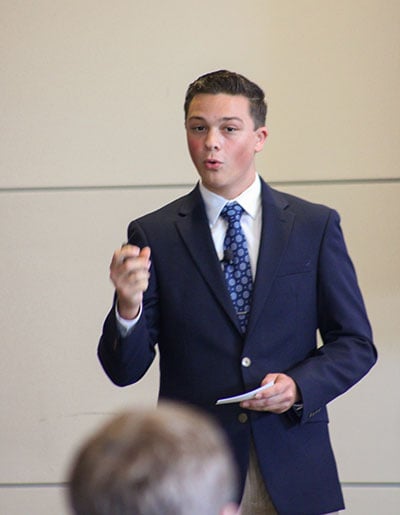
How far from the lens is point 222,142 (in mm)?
2432

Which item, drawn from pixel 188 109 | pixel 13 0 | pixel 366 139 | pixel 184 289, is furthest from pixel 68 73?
pixel 184 289

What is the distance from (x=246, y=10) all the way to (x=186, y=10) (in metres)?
0.22

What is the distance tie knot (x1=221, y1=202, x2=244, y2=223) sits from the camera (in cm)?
242

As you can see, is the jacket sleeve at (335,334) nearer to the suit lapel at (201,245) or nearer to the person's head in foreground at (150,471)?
the suit lapel at (201,245)

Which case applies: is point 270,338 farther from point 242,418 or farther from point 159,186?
point 159,186

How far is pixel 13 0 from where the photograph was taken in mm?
3906

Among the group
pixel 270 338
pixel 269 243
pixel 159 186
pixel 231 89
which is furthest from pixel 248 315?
pixel 159 186

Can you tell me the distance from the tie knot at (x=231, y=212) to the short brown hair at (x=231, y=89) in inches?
8.7

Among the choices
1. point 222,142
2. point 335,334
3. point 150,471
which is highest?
point 222,142

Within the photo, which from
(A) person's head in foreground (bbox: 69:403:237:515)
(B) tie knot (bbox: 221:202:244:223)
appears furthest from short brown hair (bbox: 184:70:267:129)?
(A) person's head in foreground (bbox: 69:403:237:515)

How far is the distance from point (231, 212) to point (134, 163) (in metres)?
1.50

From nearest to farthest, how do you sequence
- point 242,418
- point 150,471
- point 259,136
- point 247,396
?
point 150,471, point 247,396, point 242,418, point 259,136

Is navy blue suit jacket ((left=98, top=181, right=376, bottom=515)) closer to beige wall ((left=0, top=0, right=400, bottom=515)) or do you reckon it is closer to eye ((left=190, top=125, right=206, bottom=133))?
eye ((left=190, top=125, right=206, bottom=133))

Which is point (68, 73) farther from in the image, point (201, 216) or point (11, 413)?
point (201, 216)
